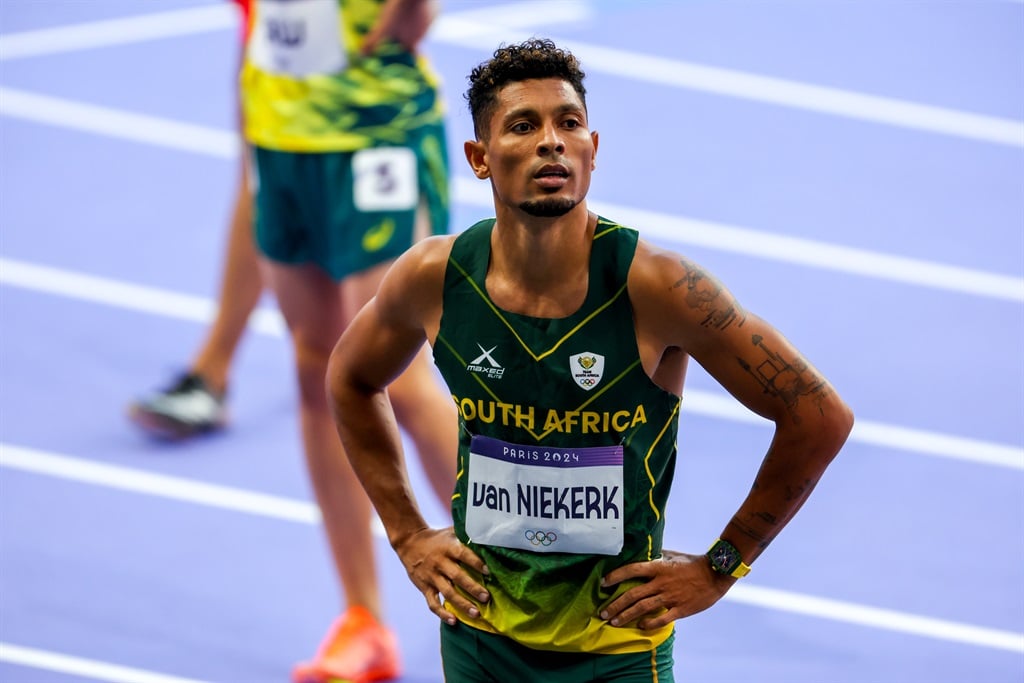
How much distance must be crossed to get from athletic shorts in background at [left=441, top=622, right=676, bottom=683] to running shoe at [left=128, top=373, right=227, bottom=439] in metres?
3.25

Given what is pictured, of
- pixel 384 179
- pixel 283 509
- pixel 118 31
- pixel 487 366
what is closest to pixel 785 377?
pixel 487 366

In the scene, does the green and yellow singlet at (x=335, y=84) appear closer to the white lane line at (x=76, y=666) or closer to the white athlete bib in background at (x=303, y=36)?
the white athlete bib in background at (x=303, y=36)

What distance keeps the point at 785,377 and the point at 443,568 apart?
2.71 feet

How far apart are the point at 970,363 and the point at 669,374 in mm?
3667

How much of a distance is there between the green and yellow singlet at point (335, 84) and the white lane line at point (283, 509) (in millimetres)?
1540

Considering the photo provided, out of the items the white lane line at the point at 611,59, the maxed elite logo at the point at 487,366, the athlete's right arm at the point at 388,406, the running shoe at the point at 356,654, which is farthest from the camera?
the white lane line at the point at 611,59

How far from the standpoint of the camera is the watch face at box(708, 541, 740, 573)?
3.29 metres

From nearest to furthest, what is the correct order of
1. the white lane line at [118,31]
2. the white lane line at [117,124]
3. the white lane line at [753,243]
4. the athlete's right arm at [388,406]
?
the athlete's right arm at [388,406], the white lane line at [753,243], the white lane line at [117,124], the white lane line at [118,31]

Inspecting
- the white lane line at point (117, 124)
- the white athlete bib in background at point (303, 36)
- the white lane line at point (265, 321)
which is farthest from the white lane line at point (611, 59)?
the white athlete bib in background at point (303, 36)

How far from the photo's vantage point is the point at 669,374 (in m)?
3.18

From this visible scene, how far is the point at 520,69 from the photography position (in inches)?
122

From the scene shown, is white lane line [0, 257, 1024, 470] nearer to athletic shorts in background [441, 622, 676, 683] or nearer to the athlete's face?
athletic shorts in background [441, 622, 676, 683]

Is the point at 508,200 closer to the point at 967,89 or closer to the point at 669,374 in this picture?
the point at 669,374

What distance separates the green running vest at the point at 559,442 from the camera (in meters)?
3.11
